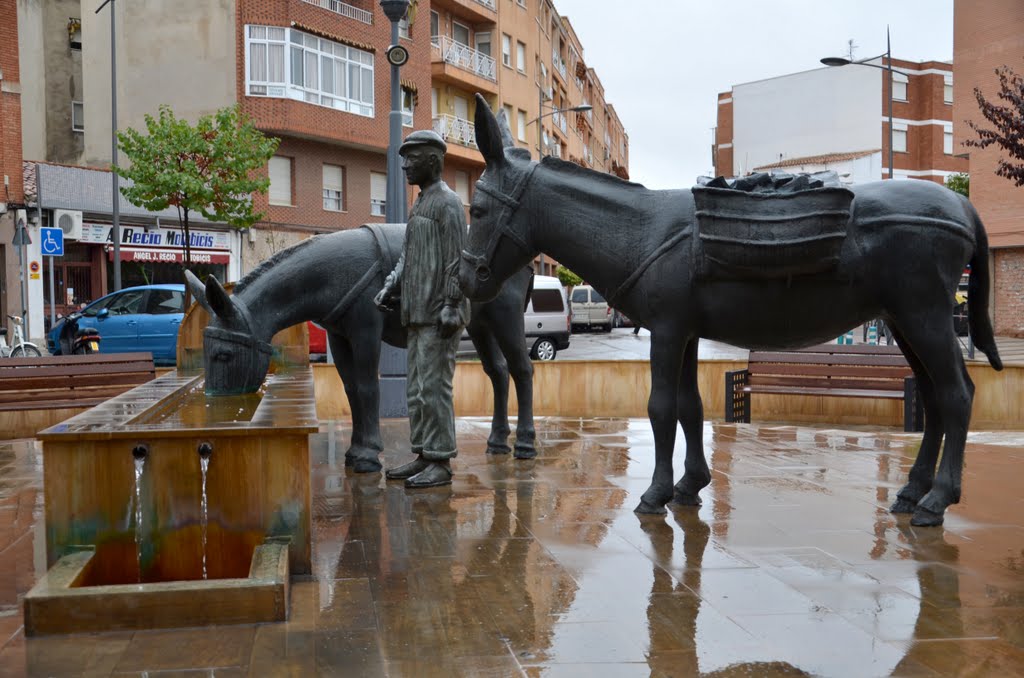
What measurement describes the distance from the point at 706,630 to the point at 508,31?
158 ft

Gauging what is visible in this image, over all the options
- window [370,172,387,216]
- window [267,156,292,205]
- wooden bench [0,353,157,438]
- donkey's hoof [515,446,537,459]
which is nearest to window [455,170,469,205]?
window [370,172,387,216]

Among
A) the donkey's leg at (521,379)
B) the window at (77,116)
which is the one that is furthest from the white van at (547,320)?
the window at (77,116)

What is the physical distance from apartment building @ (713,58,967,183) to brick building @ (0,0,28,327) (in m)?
41.6

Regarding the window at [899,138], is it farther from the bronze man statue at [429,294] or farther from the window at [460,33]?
the bronze man statue at [429,294]

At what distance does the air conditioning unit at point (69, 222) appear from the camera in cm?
2722

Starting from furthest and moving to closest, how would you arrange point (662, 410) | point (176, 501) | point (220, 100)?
point (220, 100), point (662, 410), point (176, 501)

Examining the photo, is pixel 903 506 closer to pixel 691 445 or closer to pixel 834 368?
pixel 691 445

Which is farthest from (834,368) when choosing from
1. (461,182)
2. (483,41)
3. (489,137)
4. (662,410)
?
(483,41)

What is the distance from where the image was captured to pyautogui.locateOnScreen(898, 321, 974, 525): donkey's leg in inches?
219

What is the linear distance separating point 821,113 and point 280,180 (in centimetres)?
3763

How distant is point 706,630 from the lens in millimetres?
3926

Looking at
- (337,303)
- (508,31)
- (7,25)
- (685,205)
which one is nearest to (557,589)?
(685,205)

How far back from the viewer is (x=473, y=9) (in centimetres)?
4569

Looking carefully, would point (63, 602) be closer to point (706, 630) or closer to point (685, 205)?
point (706, 630)
